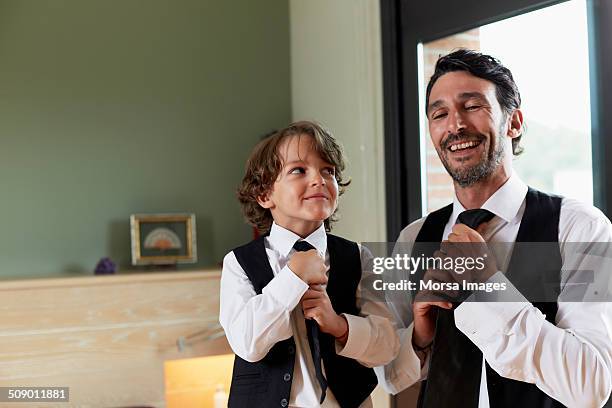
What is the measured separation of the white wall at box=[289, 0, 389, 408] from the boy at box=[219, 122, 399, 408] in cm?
78

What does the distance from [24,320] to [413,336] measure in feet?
4.64

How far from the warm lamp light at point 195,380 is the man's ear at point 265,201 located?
55.8 inches

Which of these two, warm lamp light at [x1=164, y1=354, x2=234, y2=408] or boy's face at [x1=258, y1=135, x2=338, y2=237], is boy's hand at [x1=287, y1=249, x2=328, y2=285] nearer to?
boy's face at [x1=258, y1=135, x2=338, y2=237]

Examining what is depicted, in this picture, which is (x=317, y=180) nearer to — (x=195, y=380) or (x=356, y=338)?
(x=356, y=338)

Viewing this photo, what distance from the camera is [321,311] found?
1208mm

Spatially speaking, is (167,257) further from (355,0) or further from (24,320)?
(355,0)

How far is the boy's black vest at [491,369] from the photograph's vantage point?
1.12m

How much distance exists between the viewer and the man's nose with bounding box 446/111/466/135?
119cm

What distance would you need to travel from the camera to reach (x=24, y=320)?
220 centimetres

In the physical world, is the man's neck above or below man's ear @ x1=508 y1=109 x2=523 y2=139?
below

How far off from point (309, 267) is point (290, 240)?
11cm

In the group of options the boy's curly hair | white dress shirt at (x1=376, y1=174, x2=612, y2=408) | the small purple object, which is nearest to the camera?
white dress shirt at (x1=376, y1=174, x2=612, y2=408)

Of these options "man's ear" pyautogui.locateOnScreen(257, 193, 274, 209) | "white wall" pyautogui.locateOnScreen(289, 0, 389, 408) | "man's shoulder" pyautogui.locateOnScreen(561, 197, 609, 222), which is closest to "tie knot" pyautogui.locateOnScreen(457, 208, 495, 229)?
"man's shoulder" pyautogui.locateOnScreen(561, 197, 609, 222)

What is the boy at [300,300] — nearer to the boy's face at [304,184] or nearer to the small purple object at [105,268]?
the boy's face at [304,184]
